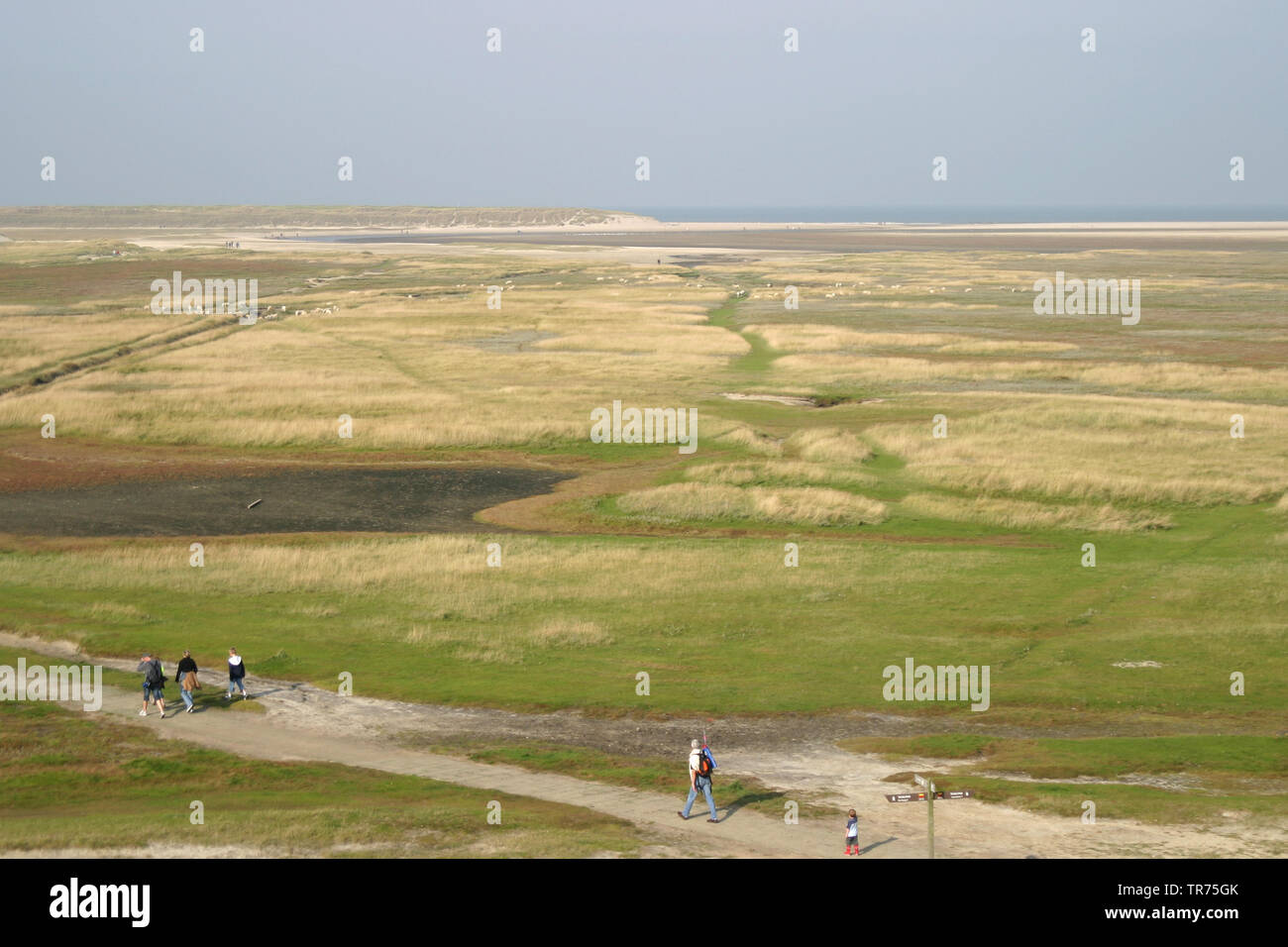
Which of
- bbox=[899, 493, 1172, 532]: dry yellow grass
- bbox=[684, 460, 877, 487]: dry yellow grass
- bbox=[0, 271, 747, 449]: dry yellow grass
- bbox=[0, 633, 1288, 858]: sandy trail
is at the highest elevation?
bbox=[0, 271, 747, 449]: dry yellow grass

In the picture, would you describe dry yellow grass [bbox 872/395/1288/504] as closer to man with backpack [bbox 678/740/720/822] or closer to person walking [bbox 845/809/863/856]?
man with backpack [bbox 678/740/720/822]

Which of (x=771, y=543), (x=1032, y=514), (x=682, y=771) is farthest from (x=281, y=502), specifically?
(x=682, y=771)

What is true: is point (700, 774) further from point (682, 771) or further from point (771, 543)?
point (771, 543)

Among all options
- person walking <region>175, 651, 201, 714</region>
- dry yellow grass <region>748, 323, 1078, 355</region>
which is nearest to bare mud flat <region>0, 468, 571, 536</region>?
person walking <region>175, 651, 201, 714</region>

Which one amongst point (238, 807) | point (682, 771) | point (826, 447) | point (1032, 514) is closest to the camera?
point (238, 807)
